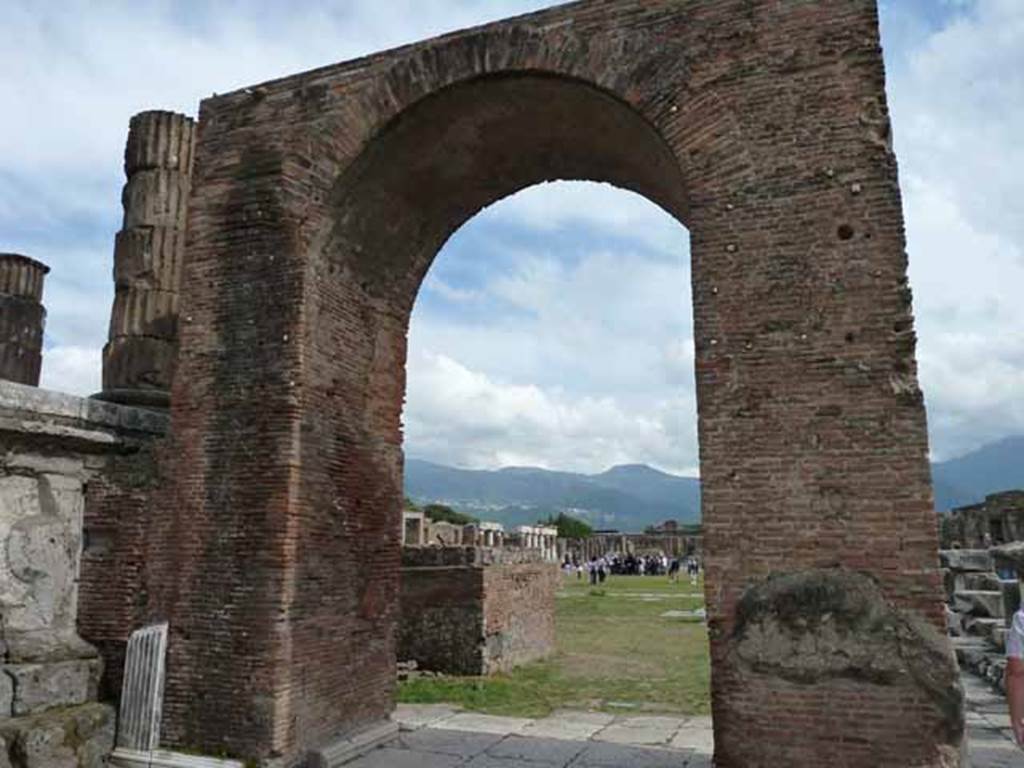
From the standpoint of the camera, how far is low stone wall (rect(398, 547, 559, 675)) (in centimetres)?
1162

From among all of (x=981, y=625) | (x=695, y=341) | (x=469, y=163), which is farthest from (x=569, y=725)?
(x=981, y=625)

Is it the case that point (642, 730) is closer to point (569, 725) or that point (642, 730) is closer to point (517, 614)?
point (569, 725)

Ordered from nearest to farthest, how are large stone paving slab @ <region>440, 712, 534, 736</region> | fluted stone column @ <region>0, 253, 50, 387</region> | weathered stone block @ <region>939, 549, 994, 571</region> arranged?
large stone paving slab @ <region>440, 712, 534, 736</region> < fluted stone column @ <region>0, 253, 50, 387</region> < weathered stone block @ <region>939, 549, 994, 571</region>

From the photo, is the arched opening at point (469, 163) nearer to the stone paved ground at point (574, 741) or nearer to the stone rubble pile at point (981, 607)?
the stone paved ground at point (574, 741)

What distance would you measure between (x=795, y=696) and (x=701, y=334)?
266cm

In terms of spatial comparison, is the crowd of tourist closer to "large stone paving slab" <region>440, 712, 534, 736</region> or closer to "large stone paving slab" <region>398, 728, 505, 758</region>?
"large stone paving slab" <region>440, 712, 534, 736</region>

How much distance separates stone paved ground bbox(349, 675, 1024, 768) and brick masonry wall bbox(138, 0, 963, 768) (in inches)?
31.3

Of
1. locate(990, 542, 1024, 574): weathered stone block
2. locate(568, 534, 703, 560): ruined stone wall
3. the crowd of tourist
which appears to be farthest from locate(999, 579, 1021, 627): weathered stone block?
locate(568, 534, 703, 560): ruined stone wall

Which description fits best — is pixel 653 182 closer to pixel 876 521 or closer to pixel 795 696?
pixel 876 521

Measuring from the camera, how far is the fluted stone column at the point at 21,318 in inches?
377

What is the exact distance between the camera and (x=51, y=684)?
22.1ft

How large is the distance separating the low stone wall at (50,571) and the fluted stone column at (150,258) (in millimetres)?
1200

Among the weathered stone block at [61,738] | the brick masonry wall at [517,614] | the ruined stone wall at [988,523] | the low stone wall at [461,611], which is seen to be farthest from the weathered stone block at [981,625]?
the weathered stone block at [61,738]

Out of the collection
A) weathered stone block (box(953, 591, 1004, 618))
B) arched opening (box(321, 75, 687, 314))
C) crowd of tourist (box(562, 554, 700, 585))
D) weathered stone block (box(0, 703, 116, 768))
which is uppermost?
arched opening (box(321, 75, 687, 314))
